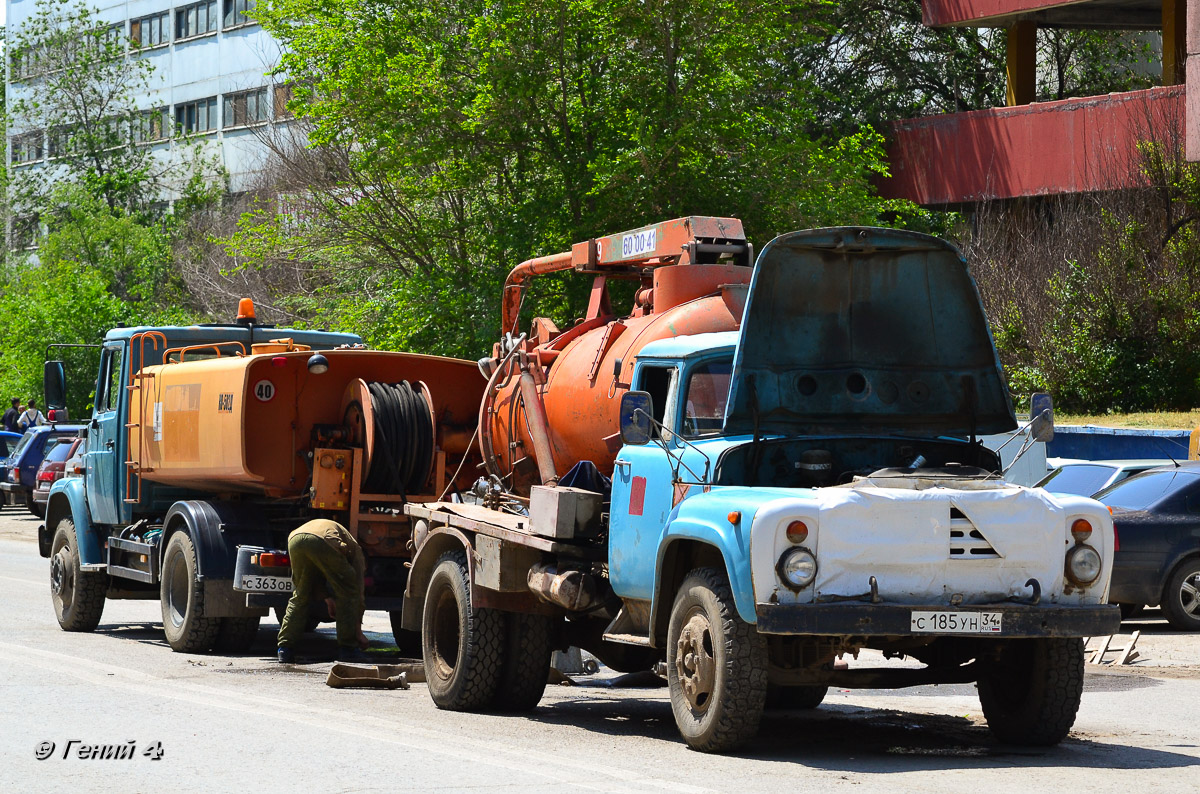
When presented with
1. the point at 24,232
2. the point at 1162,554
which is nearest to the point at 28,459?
the point at 1162,554

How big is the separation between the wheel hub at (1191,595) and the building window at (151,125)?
54.7m

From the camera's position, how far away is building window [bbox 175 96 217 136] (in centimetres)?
6200

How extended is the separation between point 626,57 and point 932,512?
19.6 m

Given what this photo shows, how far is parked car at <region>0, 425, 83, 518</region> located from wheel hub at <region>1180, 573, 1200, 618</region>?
2365 cm

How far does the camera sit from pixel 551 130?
27.1 meters

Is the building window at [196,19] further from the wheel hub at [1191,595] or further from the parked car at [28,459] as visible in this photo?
the wheel hub at [1191,595]

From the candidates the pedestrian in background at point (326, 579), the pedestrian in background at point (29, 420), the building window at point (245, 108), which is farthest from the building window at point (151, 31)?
the pedestrian in background at point (326, 579)

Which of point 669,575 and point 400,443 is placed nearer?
point 669,575

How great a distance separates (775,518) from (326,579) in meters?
5.84

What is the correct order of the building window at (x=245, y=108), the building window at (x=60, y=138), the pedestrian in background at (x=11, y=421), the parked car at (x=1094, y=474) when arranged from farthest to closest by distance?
the building window at (x=60, y=138)
the building window at (x=245, y=108)
the pedestrian in background at (x=11, y=421)
the parked car at (x=1094, y=474)

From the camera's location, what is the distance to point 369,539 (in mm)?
13430

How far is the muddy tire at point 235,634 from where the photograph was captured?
45.2ft

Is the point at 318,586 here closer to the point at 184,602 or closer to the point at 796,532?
the point at 184,602

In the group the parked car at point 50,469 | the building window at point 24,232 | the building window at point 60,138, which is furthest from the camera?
the building window at point 24,232
